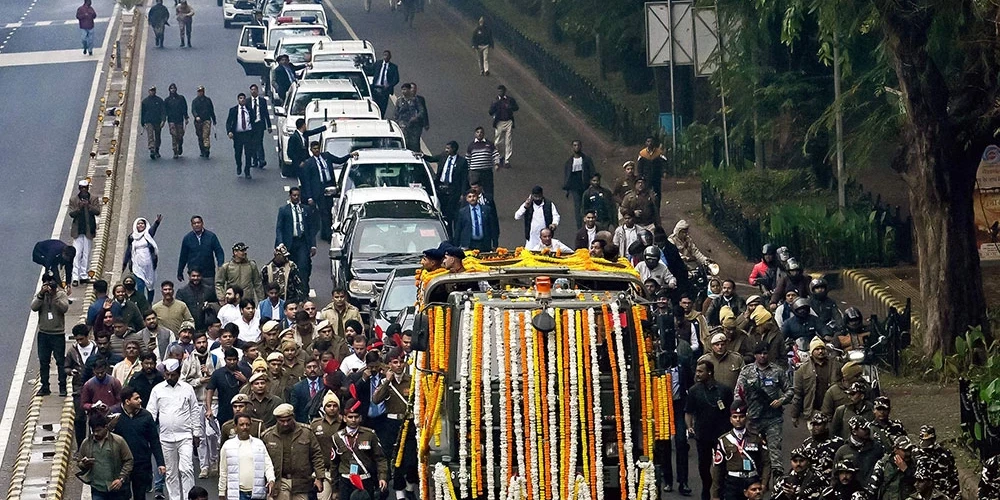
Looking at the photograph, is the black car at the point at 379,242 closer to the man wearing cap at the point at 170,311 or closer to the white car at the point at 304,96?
the man wearing cap at the point at 170,311

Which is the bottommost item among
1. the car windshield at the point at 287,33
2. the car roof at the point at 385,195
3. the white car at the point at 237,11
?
the car roof at the point at 385,195

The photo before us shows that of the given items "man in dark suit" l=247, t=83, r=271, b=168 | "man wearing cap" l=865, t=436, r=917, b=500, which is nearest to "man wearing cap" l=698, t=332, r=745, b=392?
"man wearing cap" l=865, t=436, r=917, b=500

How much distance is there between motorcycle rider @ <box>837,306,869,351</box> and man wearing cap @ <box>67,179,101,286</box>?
451 inches

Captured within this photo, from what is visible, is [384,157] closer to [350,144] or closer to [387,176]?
[387,176]

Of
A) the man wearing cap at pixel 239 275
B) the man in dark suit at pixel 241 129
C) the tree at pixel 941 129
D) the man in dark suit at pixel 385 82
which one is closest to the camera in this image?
the tree at pixel 941 129

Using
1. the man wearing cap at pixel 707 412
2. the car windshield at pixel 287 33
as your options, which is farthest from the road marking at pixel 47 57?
the man wearing cap at pixel 707 412

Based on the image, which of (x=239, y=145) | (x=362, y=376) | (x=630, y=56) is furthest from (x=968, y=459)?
(x=630, y=56)

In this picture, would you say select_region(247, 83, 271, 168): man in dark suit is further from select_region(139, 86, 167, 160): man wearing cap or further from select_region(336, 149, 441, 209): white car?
select_region(336, 149, 441, 209): white car

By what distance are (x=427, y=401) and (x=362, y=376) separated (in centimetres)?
311

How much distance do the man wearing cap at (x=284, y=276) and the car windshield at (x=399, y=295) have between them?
4.62 feet

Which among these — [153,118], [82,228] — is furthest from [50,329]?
[153,118]

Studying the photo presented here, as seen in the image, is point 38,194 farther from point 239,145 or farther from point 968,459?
point 968,459

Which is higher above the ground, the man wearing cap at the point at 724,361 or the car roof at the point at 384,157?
the car roof at the point at 384,157

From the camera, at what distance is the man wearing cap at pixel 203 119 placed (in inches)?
1425
